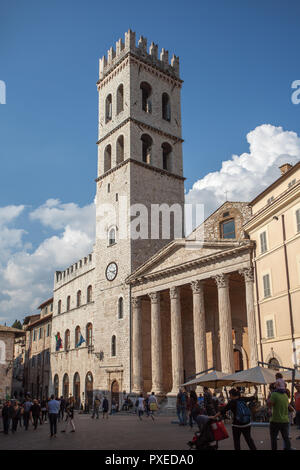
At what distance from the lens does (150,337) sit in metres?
35.2

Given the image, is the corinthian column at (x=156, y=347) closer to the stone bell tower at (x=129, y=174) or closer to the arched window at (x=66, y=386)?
the stone bell tower at (x=129, y=174)

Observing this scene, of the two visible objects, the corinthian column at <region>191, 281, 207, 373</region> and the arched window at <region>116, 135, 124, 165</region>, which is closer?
the corinthian column at <region>191, 281, 207, 373</region>

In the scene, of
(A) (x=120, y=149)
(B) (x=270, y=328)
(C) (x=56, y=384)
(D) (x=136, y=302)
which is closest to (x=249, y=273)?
(B) (x=270, y=328)

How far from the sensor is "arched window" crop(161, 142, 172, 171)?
42569 millimetres

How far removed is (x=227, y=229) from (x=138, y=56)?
21383mm

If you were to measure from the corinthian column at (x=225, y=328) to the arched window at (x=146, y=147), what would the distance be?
1688 centimetres

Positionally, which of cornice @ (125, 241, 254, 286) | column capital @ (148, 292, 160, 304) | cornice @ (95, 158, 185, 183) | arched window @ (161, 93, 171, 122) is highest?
arched window @ (161, 93, 171, 122)

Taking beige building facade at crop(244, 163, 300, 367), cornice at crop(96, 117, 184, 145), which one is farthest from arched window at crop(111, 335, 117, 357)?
cornice at crop(96, 117, 184, 145)

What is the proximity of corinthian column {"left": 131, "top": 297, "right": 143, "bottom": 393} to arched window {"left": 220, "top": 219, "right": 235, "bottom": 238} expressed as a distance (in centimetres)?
884

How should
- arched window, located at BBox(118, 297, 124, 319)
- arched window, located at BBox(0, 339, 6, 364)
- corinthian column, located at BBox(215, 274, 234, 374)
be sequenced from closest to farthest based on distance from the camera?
corinthian column, located at BBox(215, 274, 234, 374)
arched window, located at BBox(118, 297, 124, 319)
arched window, located at BBox(0, 339, 6, 364)

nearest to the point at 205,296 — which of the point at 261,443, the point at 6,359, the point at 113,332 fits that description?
the point at 113,332

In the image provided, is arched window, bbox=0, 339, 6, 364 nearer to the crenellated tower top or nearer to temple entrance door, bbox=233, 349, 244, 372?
temple entrance door, bbox=233, 349, 244, 372
